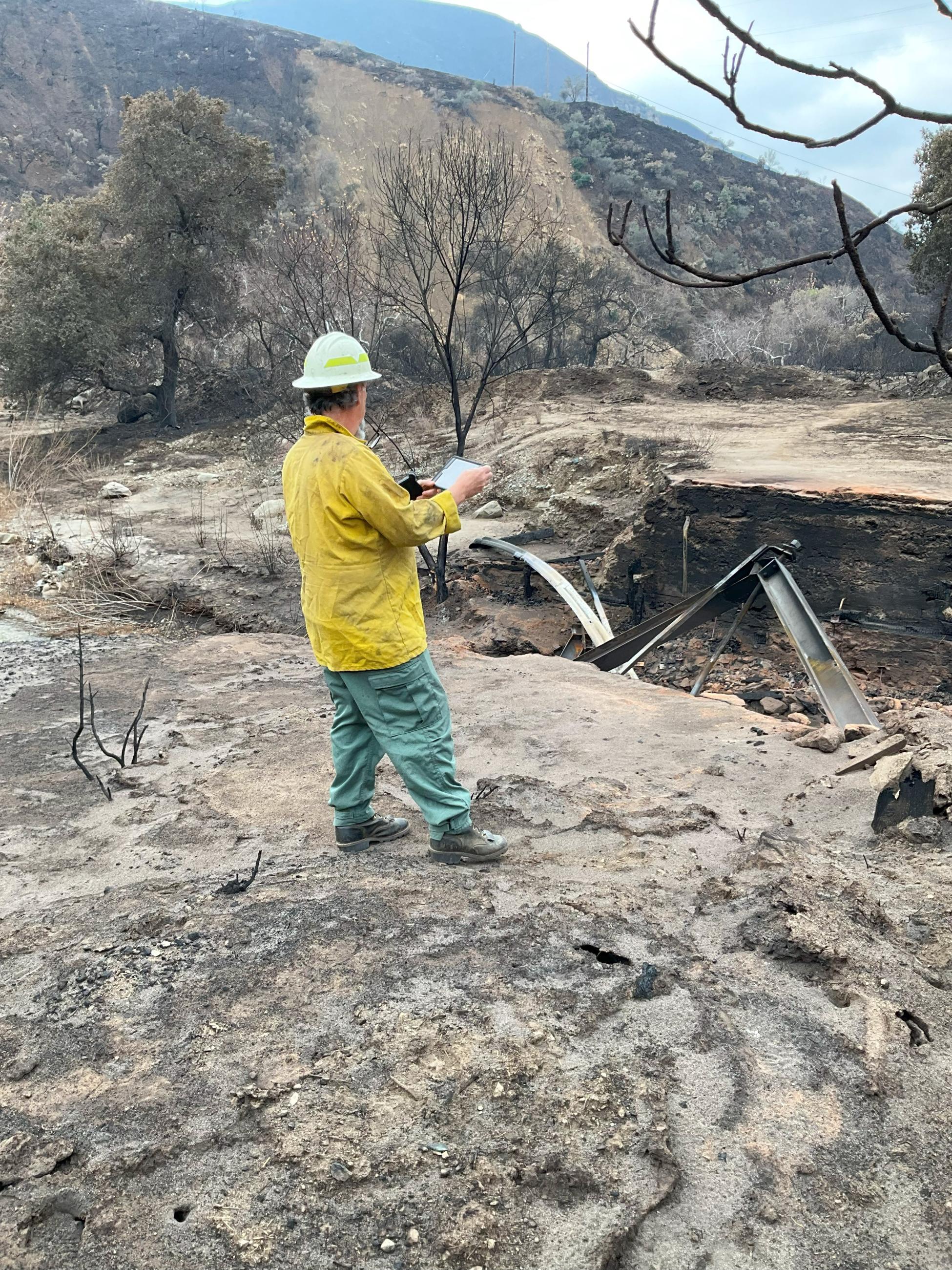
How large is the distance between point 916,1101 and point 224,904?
6.39 feet

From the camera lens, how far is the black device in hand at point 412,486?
3006mm

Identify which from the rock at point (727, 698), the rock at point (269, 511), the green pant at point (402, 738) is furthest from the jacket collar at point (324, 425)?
the rock at point (269, 511)

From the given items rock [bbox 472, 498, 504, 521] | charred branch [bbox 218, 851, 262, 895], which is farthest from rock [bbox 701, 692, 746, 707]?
rock [bbox 472, 498, 504, 521]

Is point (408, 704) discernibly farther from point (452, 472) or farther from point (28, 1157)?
point (28, 1157)

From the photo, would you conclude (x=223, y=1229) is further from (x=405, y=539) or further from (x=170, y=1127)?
(x=405, y=539)

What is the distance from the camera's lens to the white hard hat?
2658 mm

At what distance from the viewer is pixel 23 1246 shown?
1539mm

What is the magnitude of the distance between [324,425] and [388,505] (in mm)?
350

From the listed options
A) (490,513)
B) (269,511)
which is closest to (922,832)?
(490,513)

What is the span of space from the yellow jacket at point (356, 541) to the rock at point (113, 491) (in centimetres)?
1138

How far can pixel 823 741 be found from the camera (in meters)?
4.01

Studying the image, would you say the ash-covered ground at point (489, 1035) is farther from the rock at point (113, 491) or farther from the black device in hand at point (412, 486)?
the rock at point (113, 491)

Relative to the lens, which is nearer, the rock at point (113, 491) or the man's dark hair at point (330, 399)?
the man's dark hair at point (330, 399)

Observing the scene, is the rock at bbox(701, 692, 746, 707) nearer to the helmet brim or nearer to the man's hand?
the man's hand
